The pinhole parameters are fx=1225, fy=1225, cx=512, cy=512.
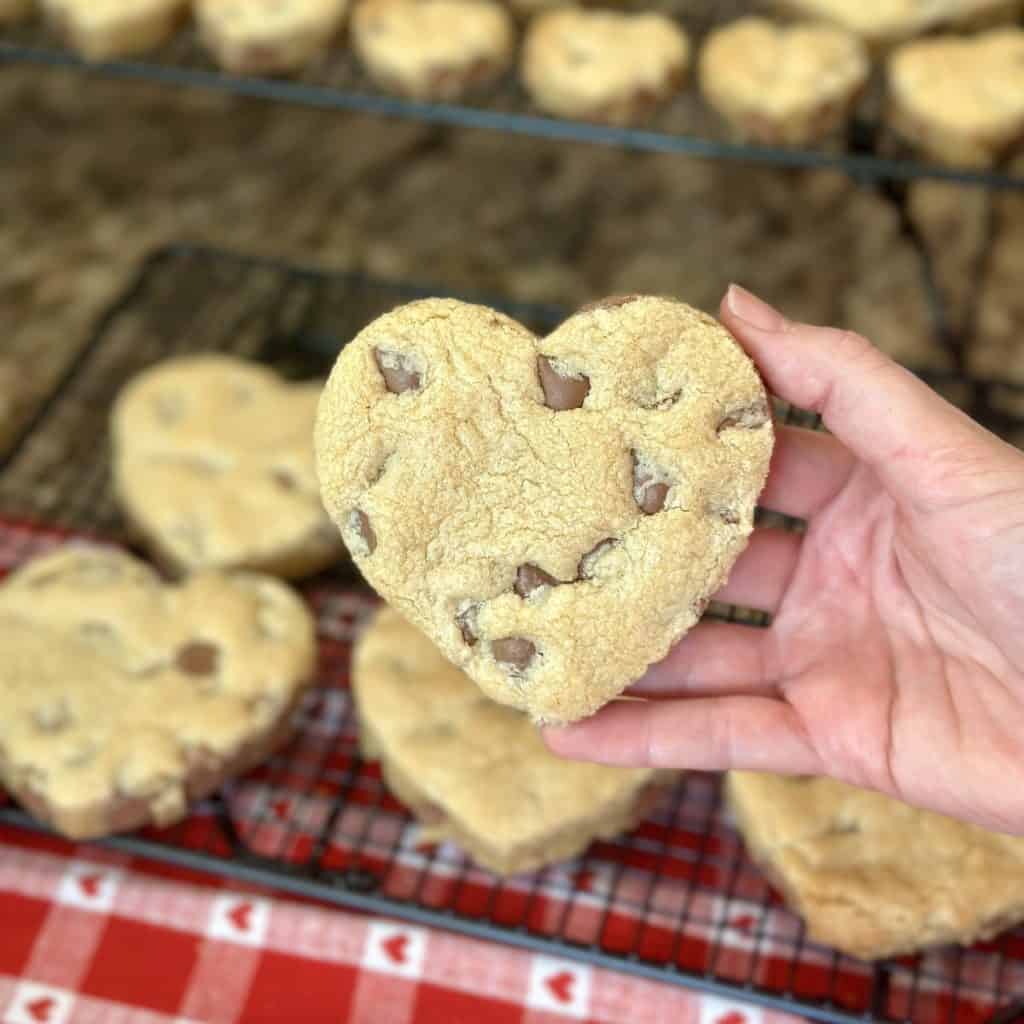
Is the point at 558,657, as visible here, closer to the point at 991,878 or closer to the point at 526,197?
the point at 991,878

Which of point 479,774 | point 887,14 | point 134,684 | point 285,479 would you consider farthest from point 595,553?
point 887,14

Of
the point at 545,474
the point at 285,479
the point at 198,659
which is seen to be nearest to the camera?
the point at 545,474

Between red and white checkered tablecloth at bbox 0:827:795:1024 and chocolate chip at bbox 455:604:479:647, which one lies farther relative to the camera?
red and white checkered tablecloth at bbox 0:827:795:1024

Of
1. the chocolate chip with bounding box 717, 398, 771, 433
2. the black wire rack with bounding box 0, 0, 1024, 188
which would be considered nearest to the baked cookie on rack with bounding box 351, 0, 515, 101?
the black wire rack with bounding box 0, 0, 1024, 188

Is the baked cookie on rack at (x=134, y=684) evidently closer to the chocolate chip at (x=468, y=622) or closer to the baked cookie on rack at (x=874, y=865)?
the chocolate chip at (x=468, y=622)

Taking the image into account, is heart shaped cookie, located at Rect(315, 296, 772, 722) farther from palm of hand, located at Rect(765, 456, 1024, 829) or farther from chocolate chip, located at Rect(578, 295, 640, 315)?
palm of hand, located at Rect(765, 456, 1024, 829)

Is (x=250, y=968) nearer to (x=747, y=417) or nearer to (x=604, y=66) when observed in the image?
(x=747, y=417)

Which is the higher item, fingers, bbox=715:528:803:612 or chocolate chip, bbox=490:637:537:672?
chocolate chip, bbox=490:637:537:672
